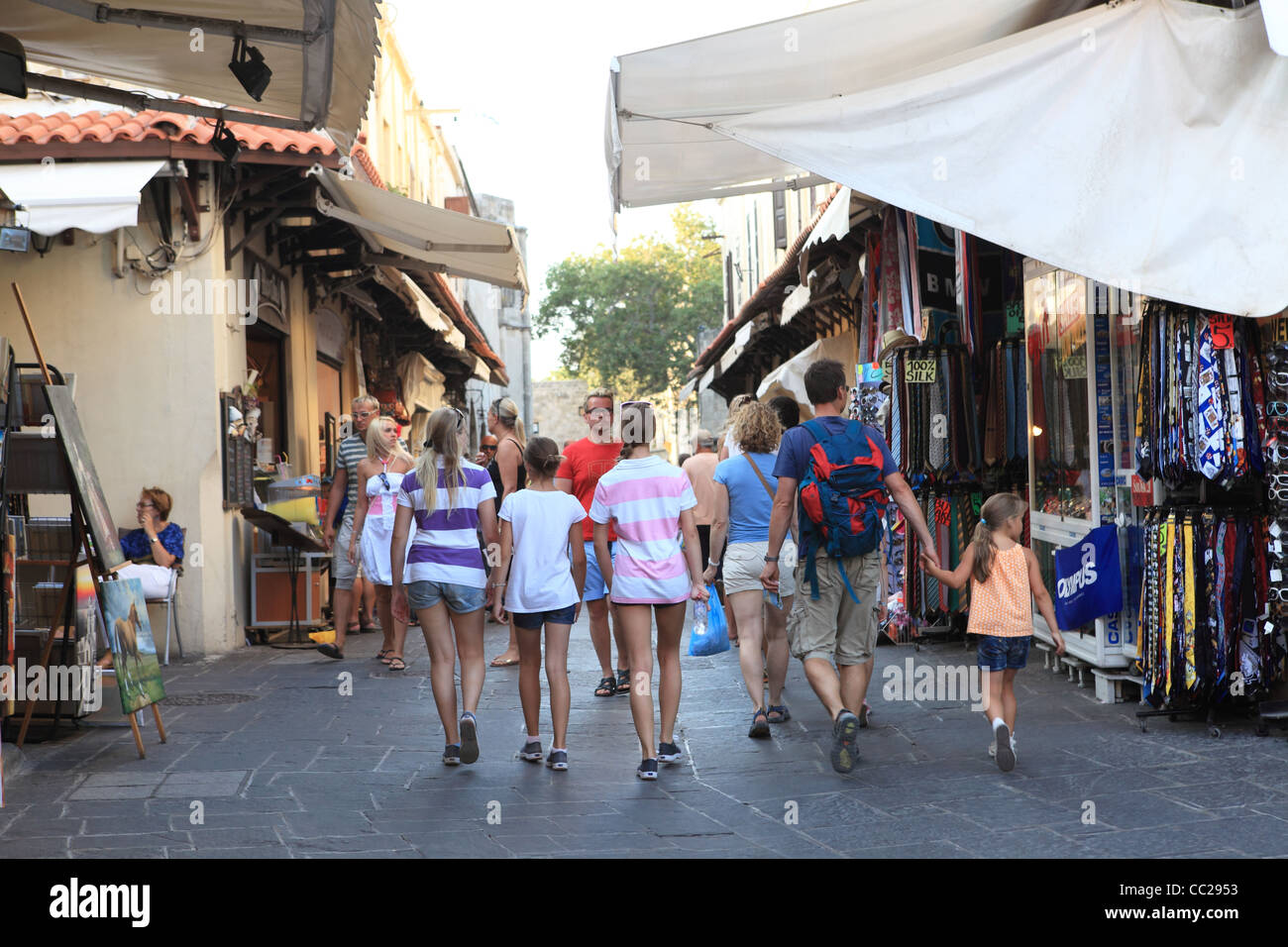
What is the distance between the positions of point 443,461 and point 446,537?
38 centimetres

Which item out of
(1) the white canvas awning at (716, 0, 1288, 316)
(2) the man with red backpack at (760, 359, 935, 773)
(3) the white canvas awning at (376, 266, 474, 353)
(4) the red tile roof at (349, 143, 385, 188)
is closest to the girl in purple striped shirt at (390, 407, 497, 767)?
(2) the man with red backpack at (760, 359, 935, 773)

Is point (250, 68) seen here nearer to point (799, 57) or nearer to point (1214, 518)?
point (799, 57)

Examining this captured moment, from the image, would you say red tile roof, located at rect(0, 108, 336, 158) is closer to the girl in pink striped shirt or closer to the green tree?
the girl in pink striped shirt

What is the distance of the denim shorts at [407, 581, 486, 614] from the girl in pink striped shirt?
679mm

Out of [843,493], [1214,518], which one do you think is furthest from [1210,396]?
[843,493]

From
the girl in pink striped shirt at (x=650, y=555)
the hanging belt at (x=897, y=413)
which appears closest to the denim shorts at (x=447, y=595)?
the girl in pink striped shirt at (x=650, y=555)

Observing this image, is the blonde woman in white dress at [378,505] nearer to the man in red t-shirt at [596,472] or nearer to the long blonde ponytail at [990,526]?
the man in red t-shirt at [596,472]

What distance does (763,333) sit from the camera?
67.9 ft

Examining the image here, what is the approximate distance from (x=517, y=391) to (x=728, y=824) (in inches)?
1882

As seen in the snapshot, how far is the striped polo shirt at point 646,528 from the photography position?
247 inches

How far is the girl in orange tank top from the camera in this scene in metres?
6.07

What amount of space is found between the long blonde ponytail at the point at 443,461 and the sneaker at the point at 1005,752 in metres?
2.78

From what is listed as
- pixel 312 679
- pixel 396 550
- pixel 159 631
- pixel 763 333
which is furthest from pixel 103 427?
pixel 763 333
